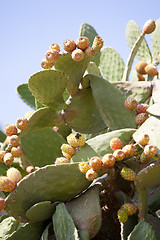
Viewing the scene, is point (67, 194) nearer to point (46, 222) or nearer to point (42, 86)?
point (46, 222)

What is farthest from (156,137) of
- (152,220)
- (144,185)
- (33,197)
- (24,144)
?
(24,144)

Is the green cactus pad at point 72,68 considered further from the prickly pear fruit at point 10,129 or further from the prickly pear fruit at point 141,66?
the prickly pear fruit at point 141,66

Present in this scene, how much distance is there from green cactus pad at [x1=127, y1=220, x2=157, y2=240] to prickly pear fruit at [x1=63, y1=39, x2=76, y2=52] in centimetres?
68

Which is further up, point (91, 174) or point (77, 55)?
point (77, 55)

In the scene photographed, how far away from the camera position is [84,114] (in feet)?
5.52

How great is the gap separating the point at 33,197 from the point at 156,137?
0.46m

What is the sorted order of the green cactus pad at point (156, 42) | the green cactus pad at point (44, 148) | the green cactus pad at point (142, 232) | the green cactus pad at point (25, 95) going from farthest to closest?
the green cactus pad at point (25, 95), the green cactus pad at point (156, 42), the green cactus pad at point (44, 148), the green cactus pad at point (142, 232)

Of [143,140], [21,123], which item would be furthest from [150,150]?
[21,123]

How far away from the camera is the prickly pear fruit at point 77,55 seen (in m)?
1.44

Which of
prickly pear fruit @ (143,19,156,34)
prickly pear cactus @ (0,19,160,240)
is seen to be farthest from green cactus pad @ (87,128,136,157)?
prickly pear fruit @ (143,19,156,34)

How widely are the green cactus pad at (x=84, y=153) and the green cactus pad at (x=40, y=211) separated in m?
0.19

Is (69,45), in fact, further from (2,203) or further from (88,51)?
(2,203)

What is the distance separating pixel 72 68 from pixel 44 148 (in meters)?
0.46

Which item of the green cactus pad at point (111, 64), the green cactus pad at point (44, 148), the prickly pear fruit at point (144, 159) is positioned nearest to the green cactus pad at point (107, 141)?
the prickly pear fruit at point (144, 159)
